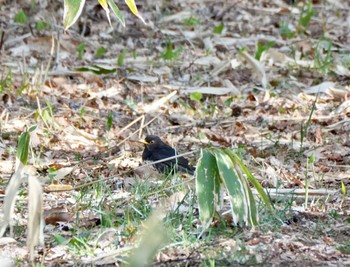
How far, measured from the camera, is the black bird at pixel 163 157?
6.15 meters

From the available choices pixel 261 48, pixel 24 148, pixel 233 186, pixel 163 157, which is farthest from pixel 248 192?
pixel 261 48

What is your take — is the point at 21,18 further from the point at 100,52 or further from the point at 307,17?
the point at 307,17

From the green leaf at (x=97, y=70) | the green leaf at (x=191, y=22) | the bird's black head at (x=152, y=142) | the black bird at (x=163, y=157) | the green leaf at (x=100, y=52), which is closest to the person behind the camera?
the black bird at (x=163, y=157)

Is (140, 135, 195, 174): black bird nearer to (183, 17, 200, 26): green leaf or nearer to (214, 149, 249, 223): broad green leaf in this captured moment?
(214, 149, 249, 223): broad green leaf

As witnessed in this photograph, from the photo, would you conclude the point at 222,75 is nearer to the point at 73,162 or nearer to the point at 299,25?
the point at 299,25

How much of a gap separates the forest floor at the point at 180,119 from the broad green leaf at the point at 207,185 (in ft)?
0.61

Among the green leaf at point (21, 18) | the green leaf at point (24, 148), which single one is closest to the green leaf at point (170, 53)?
the green leaf at point (21, 18)

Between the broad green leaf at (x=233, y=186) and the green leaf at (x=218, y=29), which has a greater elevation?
the green leaf at (x=218, y=29)

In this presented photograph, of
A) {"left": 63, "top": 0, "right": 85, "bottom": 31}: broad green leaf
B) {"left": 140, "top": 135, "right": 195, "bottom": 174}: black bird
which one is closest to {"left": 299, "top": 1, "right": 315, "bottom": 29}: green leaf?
{"left": 140, "top": 135, "right": 195, "bottom": 174}: black bird

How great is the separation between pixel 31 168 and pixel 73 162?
38cm

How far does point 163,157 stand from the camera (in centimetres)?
643

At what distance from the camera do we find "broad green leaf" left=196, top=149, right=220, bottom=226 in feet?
14.1

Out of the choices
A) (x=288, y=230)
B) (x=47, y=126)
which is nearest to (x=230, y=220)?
(x=288, y=230)

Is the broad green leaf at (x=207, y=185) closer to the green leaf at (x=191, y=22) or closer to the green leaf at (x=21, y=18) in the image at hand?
the green leaf at (x=21, y=18)
